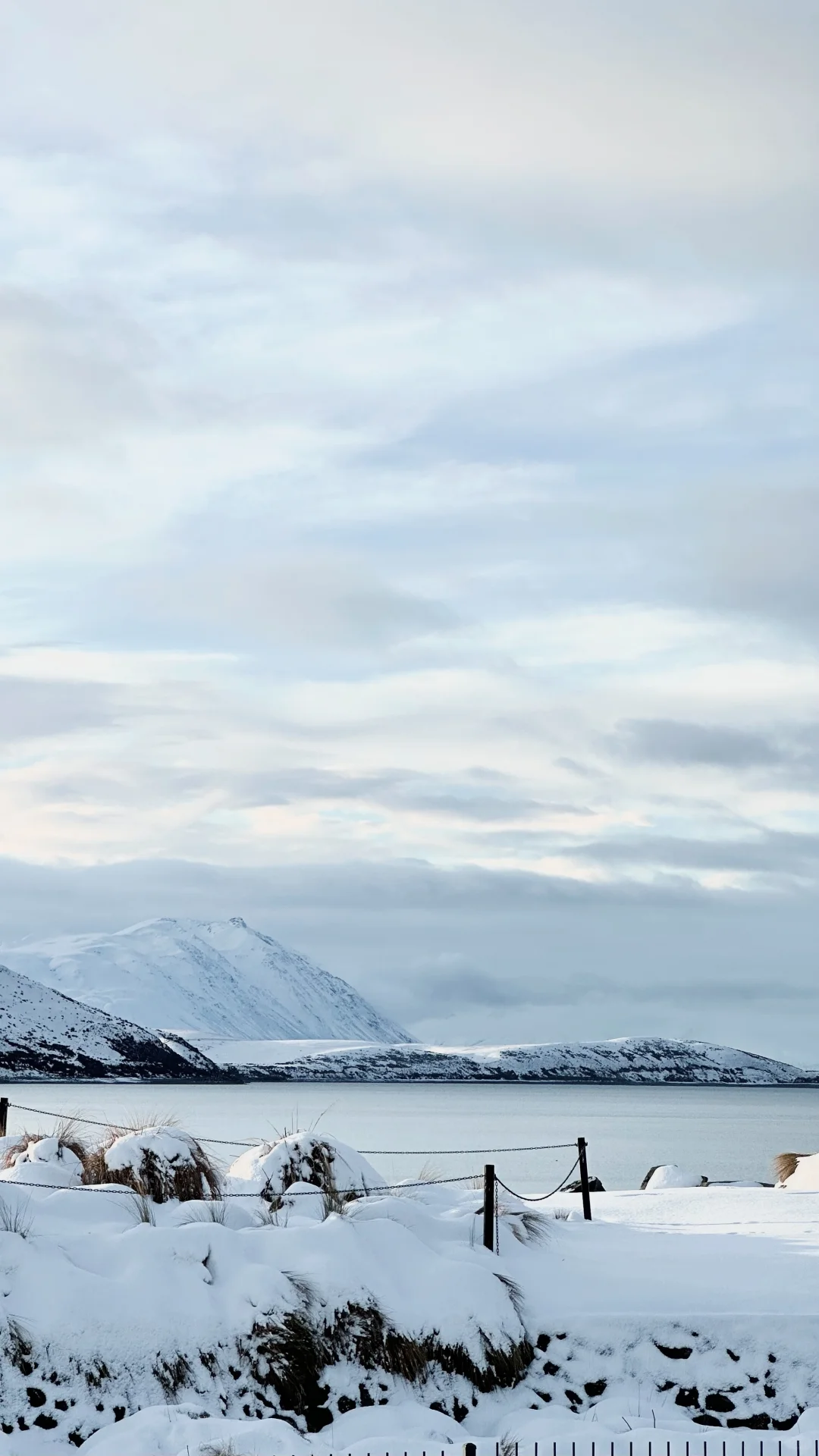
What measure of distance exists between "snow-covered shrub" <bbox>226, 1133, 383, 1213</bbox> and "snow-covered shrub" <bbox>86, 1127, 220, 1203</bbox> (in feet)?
1.75

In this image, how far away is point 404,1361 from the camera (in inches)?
512

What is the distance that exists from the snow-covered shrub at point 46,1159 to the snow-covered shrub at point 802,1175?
1090 centimetres

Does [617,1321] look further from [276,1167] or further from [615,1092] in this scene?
[615,1092]

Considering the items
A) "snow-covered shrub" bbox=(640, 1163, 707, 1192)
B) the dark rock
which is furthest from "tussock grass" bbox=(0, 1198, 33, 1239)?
"snow-covered shrub" bbox=(640, 1163, 707, 1192)

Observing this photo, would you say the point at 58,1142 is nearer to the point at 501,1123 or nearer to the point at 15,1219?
the point at 15,1219

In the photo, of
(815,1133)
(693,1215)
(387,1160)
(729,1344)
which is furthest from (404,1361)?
(815,1133)

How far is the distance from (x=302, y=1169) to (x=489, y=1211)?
2076mm

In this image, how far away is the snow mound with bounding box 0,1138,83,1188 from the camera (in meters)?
15.7

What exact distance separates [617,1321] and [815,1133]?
8199 cm

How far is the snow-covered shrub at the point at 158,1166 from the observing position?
15.5m

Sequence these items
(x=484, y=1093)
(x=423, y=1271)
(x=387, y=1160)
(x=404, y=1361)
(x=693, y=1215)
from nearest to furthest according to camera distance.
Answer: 1. (x=404, y=1361)
2. (x=423, y=1271)
3. (x=693, y=1215)
4. (x=387, y=1160)
5. (x=484, y=1093)

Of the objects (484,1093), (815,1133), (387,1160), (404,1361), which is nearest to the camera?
(404,1361)

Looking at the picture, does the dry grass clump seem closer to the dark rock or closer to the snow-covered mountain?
the dark rock

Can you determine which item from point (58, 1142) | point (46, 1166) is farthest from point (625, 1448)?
point (58, 1142)
